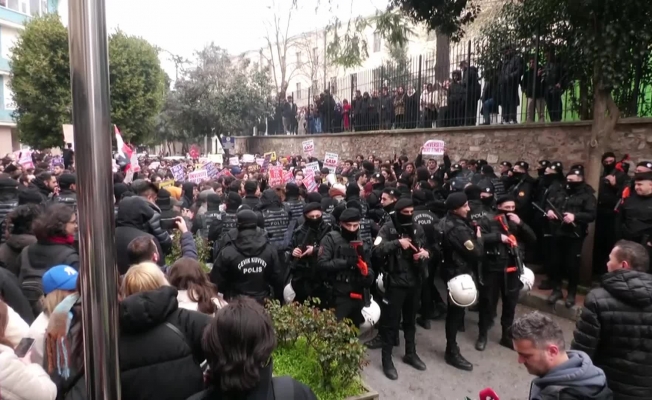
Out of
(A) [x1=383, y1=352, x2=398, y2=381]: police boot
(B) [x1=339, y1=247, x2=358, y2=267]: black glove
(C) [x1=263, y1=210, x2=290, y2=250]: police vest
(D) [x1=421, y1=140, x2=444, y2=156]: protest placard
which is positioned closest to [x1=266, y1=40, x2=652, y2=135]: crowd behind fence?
(D) [x1=421, y1=140, x2=444, y2=156]: protest placard

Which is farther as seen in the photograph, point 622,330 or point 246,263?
point 246,263

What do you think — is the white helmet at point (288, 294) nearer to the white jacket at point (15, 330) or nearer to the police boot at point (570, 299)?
the white jacket at point (15, 330)

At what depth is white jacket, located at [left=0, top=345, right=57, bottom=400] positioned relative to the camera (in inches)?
88.7

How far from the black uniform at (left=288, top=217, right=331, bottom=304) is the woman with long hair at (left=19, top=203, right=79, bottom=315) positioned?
107 inches

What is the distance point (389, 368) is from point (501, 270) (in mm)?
1924

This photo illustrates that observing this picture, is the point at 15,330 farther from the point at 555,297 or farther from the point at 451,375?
the point at 555,297

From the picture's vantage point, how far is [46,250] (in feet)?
14.0

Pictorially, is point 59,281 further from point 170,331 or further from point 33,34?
point 33,34

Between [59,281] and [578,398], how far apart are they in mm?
2846

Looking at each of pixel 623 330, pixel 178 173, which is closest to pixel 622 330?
pixel 623 330

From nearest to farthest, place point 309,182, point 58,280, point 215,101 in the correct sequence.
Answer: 1. point 58,280
2. point 309,182
3. point 215,101

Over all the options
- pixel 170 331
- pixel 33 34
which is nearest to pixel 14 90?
pixel 33 34

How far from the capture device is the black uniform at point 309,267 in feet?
20.5

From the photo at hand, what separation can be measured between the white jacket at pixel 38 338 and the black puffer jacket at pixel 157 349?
0.35 meters
